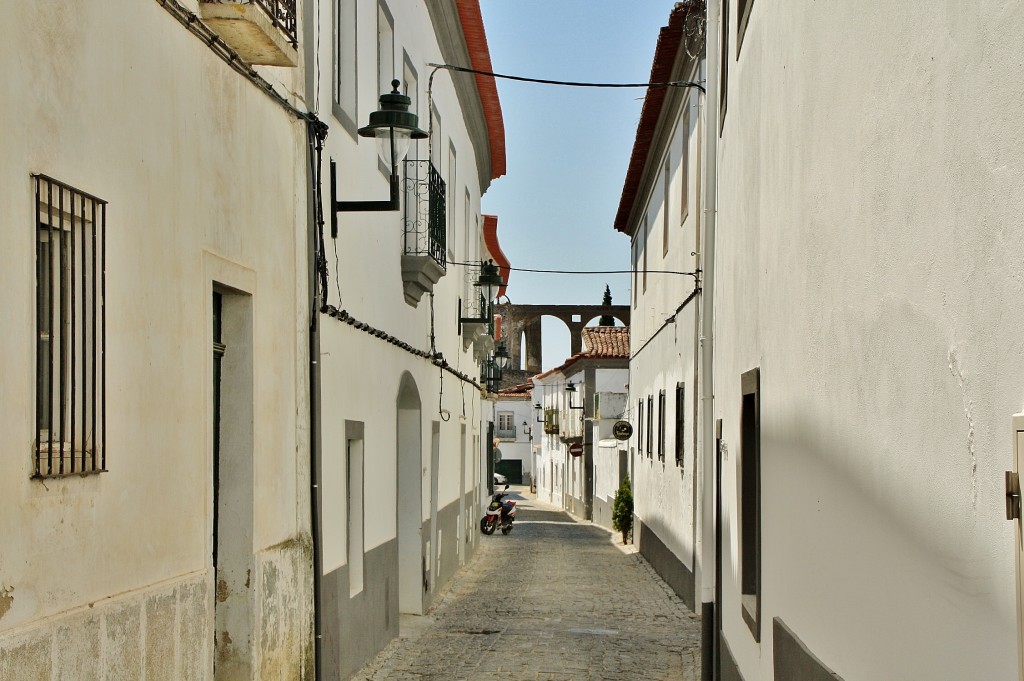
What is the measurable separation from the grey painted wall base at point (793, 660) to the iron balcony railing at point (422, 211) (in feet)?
24.2

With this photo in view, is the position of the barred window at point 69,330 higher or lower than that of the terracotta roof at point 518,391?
lower

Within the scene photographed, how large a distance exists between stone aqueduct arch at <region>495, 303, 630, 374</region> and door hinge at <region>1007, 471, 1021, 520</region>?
2879 inches

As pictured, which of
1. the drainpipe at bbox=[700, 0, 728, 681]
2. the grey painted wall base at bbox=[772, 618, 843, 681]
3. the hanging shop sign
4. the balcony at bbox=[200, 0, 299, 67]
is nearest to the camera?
the grey painted wall base at bbox=[772, 618, 843, 681]

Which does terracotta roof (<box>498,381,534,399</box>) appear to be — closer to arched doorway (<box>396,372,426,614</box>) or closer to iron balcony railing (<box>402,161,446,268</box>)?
arched doorway (<box>396,372,426,614</box>)

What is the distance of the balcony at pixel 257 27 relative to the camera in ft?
21.5

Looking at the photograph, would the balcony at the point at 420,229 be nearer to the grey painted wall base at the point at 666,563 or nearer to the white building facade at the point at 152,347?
the white building facade at the point at 152,347

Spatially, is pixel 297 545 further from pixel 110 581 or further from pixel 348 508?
pixel 110 581

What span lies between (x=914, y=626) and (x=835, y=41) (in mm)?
2284

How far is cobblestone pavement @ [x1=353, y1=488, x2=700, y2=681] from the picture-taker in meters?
10.8

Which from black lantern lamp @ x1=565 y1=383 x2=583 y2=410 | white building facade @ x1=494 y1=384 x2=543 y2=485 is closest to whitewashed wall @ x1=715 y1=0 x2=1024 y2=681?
black lantern lamp @ x1=565 y1=383 x2=583 y2=410

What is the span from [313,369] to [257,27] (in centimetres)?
280

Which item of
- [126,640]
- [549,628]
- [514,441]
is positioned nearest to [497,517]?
[549,628]

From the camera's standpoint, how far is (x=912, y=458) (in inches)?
147

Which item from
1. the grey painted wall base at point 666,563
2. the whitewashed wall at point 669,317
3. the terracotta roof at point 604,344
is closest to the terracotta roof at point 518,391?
the terracotta roof at point 604,344
